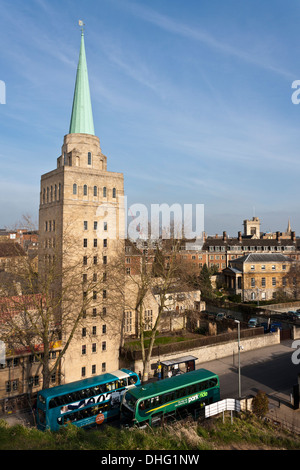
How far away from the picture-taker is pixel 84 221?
32656mm

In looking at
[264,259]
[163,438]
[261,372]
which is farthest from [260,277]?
[163,438]

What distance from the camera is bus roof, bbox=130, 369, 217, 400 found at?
20047 millimetres

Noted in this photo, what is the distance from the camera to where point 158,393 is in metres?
20.1

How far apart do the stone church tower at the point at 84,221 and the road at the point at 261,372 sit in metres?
11.3

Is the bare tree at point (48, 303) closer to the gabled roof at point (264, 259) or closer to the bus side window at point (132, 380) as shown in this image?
the bus side window at point (132, 380)

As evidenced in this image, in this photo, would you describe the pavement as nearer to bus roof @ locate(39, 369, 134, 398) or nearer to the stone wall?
bus roof @ locate(39, 369, 134, 398)

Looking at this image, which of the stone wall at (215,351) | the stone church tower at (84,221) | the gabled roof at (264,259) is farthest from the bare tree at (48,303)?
the gabled roof at (264,259)

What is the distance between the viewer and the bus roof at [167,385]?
20047mm

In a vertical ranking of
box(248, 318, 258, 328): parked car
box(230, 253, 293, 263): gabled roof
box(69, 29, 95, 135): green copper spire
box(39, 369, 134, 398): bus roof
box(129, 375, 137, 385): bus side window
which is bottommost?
box(248, 318, 258, 328): parked car

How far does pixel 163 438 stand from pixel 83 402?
8.99 metres

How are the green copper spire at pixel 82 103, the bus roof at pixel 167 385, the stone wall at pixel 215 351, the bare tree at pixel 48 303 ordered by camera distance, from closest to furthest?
1. the bus roof at pixel 167 385
2. the bare tree at pixel 48 303
3. the stone wall at pixel 215 351
4. the green copper spire at pixel 82 103

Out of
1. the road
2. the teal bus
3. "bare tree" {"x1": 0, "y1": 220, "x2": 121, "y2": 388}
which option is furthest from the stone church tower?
the road

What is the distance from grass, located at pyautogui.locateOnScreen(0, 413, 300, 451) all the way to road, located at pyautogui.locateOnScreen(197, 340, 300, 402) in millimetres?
6319

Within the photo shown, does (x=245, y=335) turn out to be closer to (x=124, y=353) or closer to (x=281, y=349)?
(x=281, y=349)
